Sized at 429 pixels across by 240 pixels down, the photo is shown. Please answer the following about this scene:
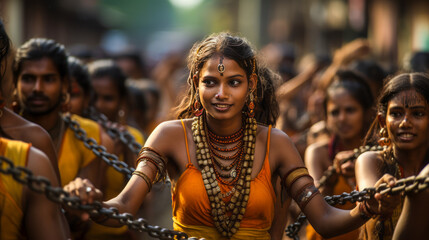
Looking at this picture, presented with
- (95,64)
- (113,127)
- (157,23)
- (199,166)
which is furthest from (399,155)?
(157,23)

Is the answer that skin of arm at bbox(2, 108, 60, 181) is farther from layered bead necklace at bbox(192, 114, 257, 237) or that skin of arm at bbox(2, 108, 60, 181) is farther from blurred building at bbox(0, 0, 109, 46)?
blurred building at bbox(0, 0, 109, 46)

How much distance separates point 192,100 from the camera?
173 inches

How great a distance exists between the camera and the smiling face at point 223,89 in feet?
13.1

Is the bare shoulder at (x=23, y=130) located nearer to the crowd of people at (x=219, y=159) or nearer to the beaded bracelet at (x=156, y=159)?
the crowd of people at (x=219, y=159)

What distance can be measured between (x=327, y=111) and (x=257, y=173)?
2404mm

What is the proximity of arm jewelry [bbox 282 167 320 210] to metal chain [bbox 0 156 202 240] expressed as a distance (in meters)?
0.70

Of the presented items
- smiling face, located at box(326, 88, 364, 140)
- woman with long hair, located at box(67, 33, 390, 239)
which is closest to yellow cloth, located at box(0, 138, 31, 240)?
woman with long hair, located at box(67, 33, 390, 239)

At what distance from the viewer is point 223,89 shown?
400 cm

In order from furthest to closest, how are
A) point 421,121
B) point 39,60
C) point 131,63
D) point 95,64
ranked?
point 131,63 < point 95,64 < point 39,60 < point 421,121

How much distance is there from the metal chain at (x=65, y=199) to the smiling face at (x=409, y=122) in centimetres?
151

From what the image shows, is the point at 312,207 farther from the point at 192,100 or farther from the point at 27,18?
→ the point at 27,18

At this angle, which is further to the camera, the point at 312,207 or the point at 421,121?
the point at 421,121

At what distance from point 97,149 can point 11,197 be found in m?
1.77

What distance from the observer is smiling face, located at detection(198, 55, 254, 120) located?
4004 millimetres
